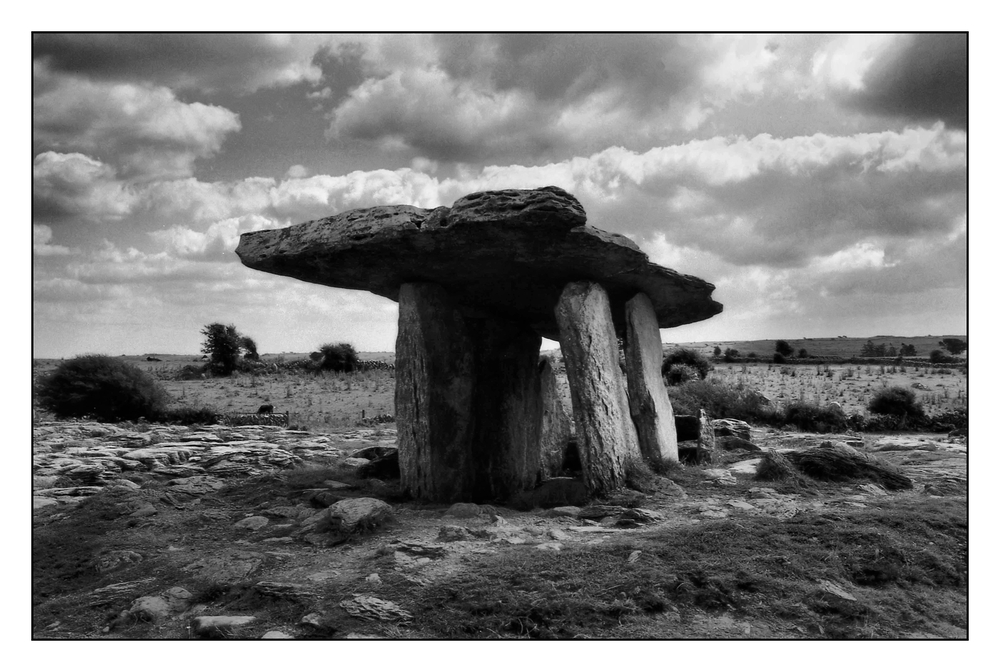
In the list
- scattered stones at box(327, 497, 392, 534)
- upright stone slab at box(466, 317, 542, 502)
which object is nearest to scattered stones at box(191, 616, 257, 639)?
scattered stones at box(327, 497, 392, 534)

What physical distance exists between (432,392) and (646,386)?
2.70m

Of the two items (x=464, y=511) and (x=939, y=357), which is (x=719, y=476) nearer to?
(x=464, y=511)

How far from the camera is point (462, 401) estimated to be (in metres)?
9.91

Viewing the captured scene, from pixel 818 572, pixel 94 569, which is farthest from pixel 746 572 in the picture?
pixel 94 569

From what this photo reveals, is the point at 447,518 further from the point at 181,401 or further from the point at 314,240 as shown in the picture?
the point at 181,401

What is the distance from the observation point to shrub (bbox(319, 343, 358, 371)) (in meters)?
37.6

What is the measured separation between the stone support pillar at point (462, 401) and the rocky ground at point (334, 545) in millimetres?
799

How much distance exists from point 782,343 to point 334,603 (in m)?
39.3

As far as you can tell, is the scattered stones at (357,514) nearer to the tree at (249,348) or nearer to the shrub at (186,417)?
the shrub at (186,417)

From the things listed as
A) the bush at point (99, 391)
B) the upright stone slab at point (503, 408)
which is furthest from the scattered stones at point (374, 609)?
the bush at point (99, 391)

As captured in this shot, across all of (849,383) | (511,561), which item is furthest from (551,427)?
(849,383)

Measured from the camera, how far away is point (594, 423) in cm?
819

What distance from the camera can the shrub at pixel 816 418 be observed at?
18.5 metres

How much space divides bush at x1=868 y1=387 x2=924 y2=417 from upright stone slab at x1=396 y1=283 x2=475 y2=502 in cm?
1384
